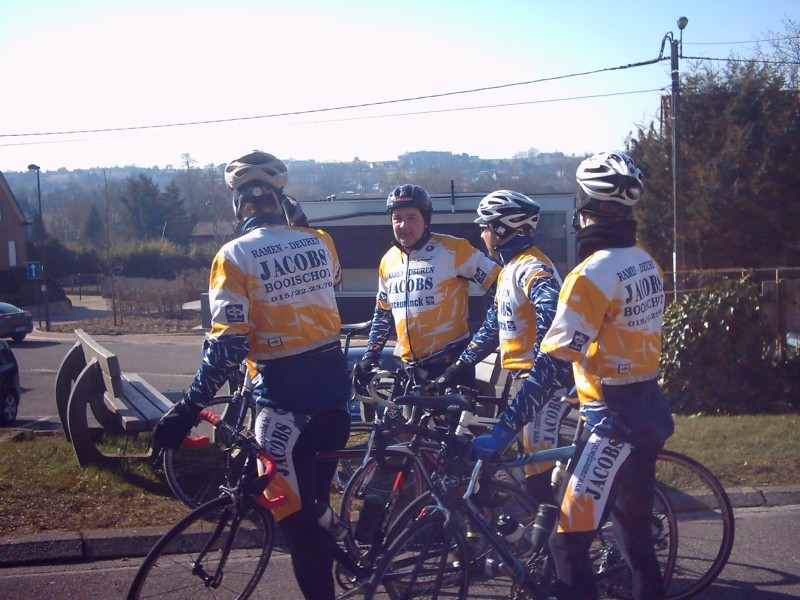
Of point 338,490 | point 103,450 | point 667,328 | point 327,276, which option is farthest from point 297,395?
point 667,328

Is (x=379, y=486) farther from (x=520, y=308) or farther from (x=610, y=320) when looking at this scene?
(x=610, y=320)

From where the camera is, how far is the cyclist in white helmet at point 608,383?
336 centimetres

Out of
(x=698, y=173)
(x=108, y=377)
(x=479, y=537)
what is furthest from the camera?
(x=698, y=173)

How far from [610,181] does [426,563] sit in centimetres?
182

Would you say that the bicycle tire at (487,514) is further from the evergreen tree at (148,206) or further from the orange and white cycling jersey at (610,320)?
the evergreen tree at (148,206)

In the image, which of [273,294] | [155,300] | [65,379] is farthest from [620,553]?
[155,300]

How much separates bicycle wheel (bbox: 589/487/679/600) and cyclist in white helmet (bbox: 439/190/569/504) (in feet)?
1.30

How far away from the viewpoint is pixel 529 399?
3.54 m

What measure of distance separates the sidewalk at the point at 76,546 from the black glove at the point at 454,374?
6.57 ft

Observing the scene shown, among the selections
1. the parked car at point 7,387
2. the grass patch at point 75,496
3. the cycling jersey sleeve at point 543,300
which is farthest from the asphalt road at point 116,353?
the cycling jersey sleeve at point 543,300

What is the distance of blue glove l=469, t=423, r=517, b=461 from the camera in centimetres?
352

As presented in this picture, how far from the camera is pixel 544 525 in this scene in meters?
3.79

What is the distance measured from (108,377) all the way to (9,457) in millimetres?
1004

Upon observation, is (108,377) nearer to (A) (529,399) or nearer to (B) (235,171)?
(B) (235,171)
